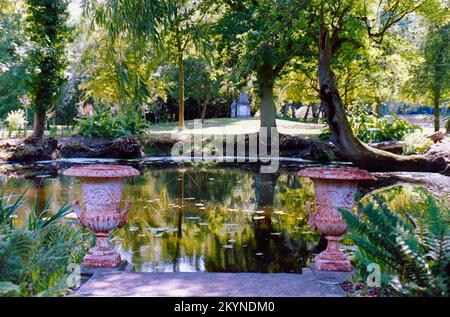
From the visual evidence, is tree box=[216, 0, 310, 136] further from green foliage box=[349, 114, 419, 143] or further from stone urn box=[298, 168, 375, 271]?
stone urn box=[298, 168, 375, 271]

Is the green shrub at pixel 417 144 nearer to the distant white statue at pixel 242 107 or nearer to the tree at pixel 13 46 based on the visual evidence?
the tree at pixel 13 46

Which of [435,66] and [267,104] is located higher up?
[435,66]

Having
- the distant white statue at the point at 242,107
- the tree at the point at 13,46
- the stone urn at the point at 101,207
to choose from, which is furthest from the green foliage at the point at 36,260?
the distant white statue at the point at 242,107

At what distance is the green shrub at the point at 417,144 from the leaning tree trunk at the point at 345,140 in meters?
1.77

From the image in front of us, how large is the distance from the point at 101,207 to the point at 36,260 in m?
0.87

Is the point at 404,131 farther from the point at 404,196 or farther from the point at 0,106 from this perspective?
the point at 0,106

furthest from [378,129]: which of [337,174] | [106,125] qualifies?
[337,174]

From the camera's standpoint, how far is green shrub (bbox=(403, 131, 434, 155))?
16875 mm

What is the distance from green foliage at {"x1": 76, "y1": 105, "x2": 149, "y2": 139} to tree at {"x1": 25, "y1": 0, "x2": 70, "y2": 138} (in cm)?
178

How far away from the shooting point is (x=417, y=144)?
16969mm

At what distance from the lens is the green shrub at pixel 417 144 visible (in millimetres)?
16875

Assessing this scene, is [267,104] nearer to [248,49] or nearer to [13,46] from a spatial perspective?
[248,49]
